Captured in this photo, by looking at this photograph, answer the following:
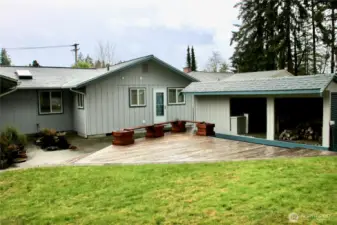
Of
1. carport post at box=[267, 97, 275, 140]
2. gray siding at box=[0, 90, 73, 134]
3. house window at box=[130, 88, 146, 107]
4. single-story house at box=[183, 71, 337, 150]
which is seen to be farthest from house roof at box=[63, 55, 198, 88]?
carport post at box=[267, 97, 275, 140]

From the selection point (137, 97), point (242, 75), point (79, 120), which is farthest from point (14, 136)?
point (242, 75)

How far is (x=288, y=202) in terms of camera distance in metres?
3.62

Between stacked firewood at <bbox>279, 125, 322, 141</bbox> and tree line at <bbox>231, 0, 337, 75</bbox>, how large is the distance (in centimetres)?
1532

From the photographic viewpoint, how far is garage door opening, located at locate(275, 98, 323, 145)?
912cm

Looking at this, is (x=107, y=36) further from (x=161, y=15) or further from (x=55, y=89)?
(x=55, y=89)

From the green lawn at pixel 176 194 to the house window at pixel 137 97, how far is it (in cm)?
702

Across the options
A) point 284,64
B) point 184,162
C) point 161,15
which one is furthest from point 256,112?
point 284,64

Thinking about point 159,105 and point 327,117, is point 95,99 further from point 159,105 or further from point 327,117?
point 327,117

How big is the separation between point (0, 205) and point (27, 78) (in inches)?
372

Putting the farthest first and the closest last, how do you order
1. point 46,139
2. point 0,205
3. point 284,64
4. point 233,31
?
point 233,31 < point 284,64 < point 46,139 < point 0,205

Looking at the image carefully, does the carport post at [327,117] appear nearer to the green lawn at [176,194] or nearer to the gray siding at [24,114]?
the green lawn at [176,194]

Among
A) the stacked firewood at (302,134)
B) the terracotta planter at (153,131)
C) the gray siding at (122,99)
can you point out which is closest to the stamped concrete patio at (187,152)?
the stacked firewood at (302,134)

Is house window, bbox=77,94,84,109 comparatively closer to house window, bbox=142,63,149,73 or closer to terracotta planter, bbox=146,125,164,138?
house window, bbox=142,63,149,73

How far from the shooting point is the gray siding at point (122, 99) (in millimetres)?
11766
